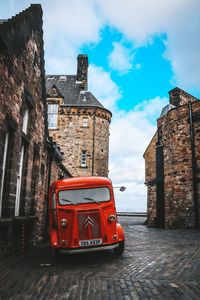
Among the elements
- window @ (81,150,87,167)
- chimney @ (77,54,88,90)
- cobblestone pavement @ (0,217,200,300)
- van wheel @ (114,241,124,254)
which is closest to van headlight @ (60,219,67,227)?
cobblestone pavement @ (0,217,200,300)

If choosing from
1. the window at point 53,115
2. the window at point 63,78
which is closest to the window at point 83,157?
the window at point 53,115

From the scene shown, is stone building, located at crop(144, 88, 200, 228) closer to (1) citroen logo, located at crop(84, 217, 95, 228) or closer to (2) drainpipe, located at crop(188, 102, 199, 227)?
(2) drainpipe, located at crop(188, 102, 199, 227)

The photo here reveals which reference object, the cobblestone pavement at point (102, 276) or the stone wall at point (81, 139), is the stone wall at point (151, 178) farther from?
the cobblestone pavement at point (102, 276)

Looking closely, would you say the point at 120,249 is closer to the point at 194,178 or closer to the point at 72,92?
the point at 194,178

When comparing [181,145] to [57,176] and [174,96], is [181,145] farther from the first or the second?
[57,176]

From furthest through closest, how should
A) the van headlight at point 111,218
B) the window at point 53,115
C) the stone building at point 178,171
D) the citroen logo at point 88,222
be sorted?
the window at point 53,115, the stone building at point 178,171, the van headlight at point 111,218, the citroen logo at point 88,222

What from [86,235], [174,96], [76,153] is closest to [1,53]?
[86,235]

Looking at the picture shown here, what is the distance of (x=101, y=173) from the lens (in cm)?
2853

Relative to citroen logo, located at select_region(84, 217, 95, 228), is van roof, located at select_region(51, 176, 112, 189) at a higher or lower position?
higher

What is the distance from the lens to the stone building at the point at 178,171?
16734 millimetres

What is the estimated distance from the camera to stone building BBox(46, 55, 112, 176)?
2812 cm

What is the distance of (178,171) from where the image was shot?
1758cm

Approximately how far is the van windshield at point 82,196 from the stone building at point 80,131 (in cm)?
1976

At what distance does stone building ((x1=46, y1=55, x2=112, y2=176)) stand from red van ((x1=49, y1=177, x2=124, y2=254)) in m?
19.7
